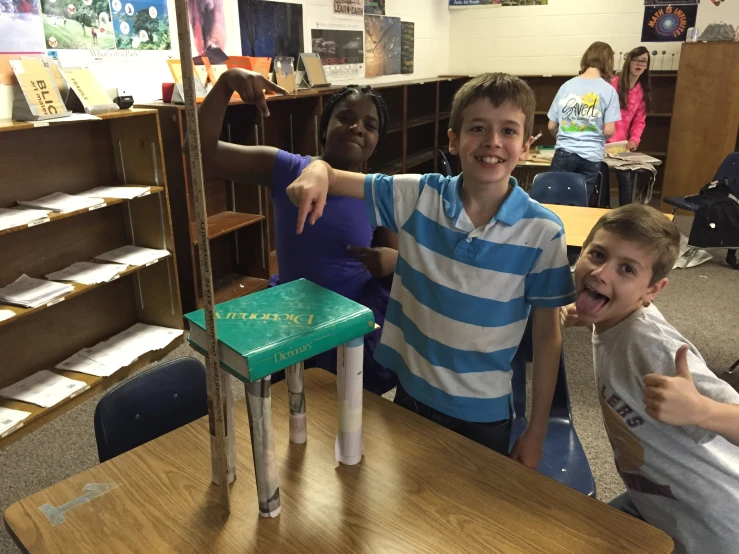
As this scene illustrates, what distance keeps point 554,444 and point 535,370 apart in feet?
1.59

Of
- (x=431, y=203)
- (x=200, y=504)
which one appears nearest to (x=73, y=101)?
(x=431, y=203)

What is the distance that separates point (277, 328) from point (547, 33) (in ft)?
22.2

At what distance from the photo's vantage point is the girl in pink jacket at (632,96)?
5.01 m

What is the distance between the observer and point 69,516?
95cm

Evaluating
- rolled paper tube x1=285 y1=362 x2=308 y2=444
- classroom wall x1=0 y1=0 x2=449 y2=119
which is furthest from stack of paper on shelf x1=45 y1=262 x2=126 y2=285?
rolled paper tube x1=285 y1=362 x2=308 y2=444

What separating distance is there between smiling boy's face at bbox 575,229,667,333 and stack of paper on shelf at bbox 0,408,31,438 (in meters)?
2.27

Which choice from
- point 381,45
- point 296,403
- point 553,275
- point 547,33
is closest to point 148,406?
point 296,403

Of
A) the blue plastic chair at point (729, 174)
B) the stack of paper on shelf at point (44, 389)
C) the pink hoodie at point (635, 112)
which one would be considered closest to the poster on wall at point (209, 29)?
the stack of paper on shelf at point (44, 389)

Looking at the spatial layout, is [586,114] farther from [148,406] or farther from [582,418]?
[148,406]

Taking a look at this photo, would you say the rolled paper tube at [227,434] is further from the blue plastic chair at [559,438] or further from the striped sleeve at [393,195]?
the blue plastic chair at [559,438]

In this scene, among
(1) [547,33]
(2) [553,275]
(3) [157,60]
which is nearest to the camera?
(2) [553,275]

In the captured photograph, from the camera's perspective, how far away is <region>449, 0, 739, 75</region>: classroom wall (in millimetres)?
6227

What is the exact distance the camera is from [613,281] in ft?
3.79

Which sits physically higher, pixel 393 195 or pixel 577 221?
pixel 393 195
